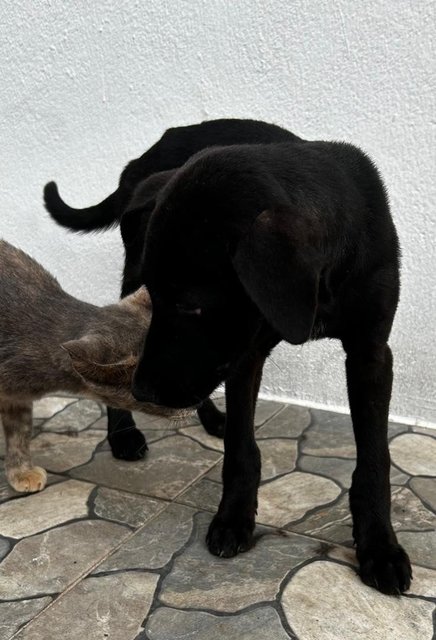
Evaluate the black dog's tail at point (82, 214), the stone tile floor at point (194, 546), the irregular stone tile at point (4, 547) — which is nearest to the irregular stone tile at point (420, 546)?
the stone tile floor at point (194, 546)

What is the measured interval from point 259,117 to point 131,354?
6.04ft

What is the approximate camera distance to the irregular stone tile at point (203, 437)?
3.16 meters

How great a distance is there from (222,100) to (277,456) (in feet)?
5.88

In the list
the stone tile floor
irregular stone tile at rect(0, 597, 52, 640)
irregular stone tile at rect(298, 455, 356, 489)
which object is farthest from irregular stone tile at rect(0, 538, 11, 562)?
irregular stone tile at rect(298, 455, 356, 489)

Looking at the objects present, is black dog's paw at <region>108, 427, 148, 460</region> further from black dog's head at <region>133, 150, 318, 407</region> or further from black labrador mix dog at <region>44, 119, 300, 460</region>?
black dog's head at <region>133, 150, 318, 407</region>

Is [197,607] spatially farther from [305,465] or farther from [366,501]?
[305,465]

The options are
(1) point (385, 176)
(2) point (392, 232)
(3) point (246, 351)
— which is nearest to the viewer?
(3) point (246, 351)

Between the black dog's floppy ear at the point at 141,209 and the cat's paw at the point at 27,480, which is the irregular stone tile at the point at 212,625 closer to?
the cat's paw at the point at 27,480

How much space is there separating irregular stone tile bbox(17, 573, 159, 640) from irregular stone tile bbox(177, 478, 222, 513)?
0.48 m

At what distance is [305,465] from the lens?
9.66 ft

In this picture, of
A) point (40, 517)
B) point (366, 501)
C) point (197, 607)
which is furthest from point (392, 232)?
point (40, 517)

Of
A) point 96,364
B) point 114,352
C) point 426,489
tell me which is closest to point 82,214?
point 114,352

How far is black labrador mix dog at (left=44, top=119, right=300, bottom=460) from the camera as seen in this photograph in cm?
238

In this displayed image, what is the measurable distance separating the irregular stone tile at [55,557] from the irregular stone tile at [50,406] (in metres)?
1.17
